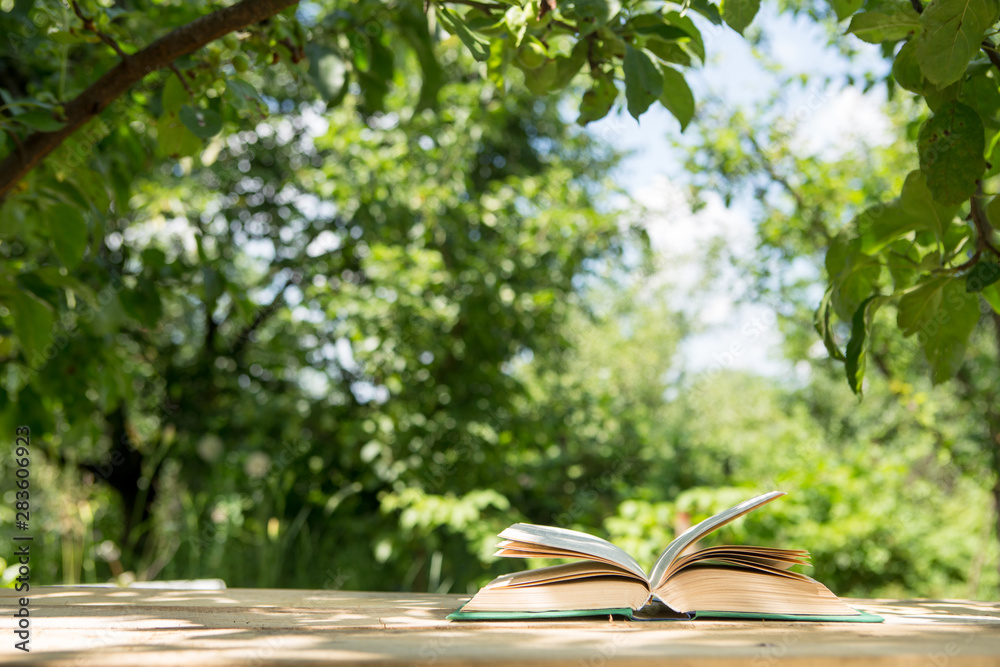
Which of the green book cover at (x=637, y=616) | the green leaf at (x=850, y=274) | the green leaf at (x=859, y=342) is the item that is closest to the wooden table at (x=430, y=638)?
the green book cover at (x=637, y=616)

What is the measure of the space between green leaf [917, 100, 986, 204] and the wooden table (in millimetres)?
441

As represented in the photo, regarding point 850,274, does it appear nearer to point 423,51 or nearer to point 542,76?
point 542,76

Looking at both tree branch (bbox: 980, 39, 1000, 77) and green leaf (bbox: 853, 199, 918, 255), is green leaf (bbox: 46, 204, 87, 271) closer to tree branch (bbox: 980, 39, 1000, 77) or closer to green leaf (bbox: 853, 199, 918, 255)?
green leaf (bbox: 853, 199, 918, 255)

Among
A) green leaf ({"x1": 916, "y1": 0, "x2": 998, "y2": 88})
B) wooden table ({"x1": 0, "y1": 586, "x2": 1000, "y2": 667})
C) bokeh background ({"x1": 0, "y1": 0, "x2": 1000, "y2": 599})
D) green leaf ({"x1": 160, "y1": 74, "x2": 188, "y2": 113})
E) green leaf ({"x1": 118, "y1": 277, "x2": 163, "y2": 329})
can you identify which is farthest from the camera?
bokeh background ({"x1": 0, "y1": 0, "x2": 1000, "y2": 599})

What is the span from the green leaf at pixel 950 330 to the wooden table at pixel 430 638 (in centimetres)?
31

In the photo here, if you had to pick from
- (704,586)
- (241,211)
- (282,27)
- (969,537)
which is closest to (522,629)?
(704,586)

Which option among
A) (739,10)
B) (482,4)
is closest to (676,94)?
(739,10)

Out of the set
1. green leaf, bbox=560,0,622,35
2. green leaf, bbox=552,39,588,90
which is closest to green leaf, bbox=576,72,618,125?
green leaf, bbox=552,39,588,90

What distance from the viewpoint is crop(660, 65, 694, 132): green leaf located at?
0.96 meters

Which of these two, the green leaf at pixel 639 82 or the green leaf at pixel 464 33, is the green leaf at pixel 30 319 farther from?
the green leaf at pixel 639 82

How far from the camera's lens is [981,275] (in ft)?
2.70

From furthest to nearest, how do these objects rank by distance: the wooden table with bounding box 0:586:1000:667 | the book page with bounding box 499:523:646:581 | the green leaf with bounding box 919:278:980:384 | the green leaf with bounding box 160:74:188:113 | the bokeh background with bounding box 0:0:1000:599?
the bokeh background with bounding box 0:0:1000:599 → the green leaf with bounding box 160:74:188:113 → the green leaf with bounding box 919:278:980:384 → the book page with bounding box 499:523:646:581 → the wooden table with bounding box 0:586:1000:667

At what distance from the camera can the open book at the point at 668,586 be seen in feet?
2.56

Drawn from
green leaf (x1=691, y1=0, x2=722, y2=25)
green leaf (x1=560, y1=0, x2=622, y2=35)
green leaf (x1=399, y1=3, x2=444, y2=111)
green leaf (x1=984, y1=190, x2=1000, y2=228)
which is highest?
green leaf (x1=399, y1=3, x2=444, y2=111)
